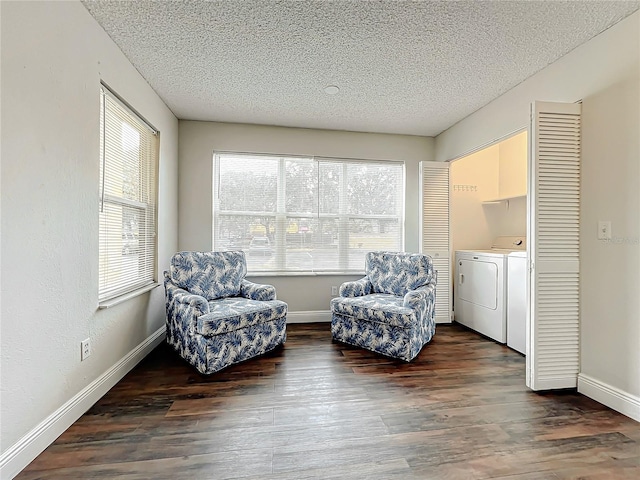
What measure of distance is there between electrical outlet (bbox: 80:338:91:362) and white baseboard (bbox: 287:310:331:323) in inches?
85.3

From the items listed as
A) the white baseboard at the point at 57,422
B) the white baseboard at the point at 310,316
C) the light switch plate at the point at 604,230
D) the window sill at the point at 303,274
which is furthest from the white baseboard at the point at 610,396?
the white baseboard at the point at 57,422

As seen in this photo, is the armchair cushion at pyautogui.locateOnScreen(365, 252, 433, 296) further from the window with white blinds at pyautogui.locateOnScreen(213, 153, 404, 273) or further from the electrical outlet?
the electrical outlet

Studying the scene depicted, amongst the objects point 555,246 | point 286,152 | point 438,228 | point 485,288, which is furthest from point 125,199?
point 485,288

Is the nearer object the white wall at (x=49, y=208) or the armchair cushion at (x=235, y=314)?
the white wall at (x=49, y=208)

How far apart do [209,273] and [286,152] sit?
1.71 metres

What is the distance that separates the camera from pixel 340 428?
1.70 meters

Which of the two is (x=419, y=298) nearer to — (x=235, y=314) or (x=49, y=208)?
(x=235, y=314)

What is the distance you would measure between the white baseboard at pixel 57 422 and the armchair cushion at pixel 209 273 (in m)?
0.74

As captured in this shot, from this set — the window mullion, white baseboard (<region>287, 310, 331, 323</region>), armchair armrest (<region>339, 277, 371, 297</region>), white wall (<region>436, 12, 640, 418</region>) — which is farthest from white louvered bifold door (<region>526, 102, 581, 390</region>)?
the window mullion

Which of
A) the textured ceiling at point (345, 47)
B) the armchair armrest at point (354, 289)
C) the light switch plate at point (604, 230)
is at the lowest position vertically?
the armchair armrest at point (354, 289)

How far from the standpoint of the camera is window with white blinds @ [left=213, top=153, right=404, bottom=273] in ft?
12.1

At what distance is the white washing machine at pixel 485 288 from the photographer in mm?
3100

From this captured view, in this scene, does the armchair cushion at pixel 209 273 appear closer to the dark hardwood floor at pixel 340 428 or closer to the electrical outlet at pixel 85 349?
the dark hardwood floor at pixel 340 428

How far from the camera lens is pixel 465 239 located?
399 cm
